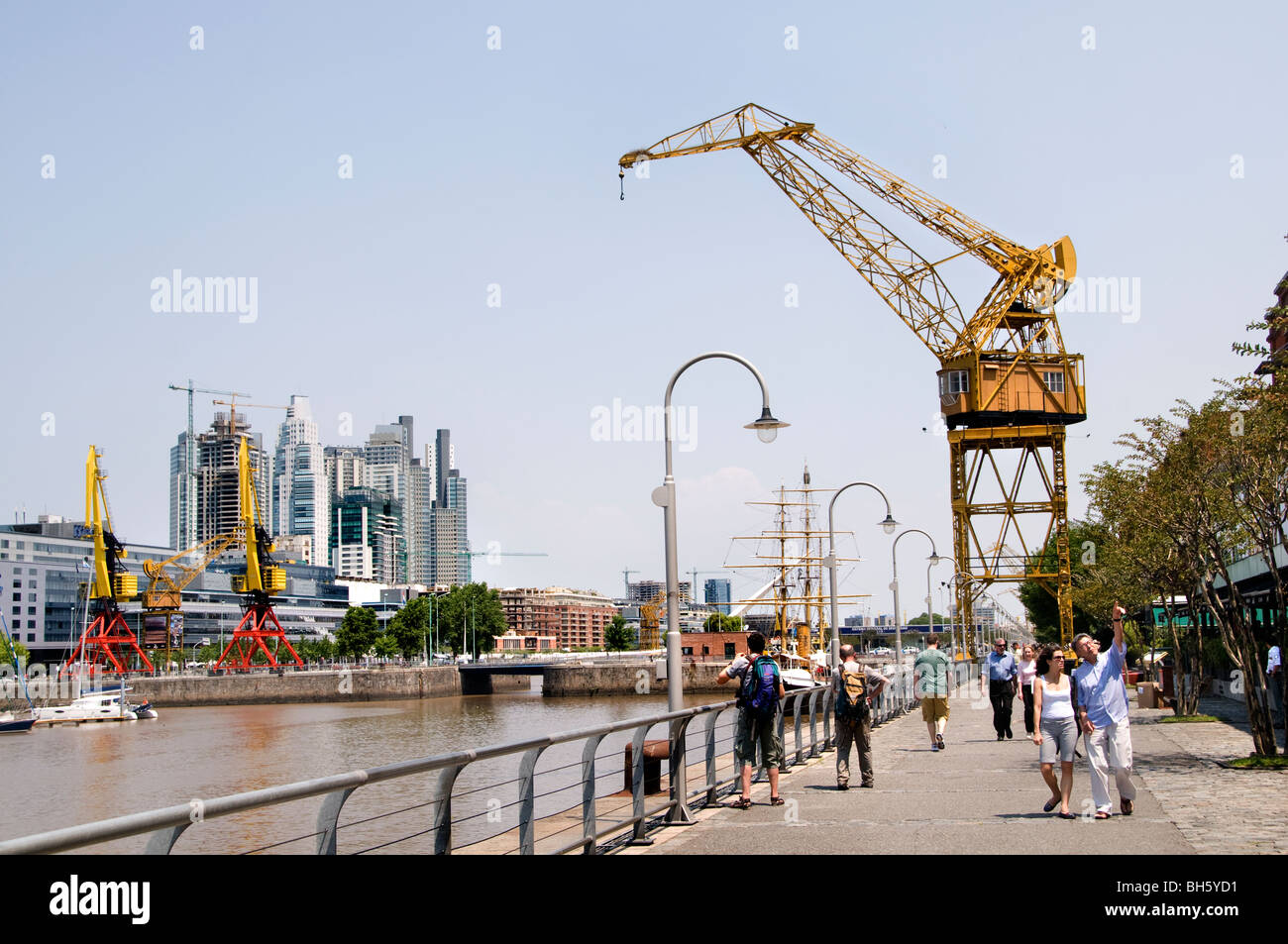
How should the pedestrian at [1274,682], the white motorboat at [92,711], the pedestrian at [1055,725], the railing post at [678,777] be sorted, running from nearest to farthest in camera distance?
1. the pedestrian at [1055,725]
2. the railing post at [678,777]
3. the pedestrian at [1274,682]
4. the white motorboat at [92,711]

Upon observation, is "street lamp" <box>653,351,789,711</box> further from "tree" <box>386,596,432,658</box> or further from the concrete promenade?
"tree" <box>386,596,432,658</box>

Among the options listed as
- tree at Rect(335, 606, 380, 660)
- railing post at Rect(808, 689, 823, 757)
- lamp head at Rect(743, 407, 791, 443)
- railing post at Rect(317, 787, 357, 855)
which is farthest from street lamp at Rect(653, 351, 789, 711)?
tree at Rect(335, 606, 380, 660)

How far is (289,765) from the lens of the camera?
5359 centimetres

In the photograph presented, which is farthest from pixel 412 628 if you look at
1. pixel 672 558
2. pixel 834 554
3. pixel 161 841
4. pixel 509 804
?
pixel 161 841

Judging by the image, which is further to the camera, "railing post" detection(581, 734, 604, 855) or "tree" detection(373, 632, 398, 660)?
"tree" detection(373, 632, 398, 660)

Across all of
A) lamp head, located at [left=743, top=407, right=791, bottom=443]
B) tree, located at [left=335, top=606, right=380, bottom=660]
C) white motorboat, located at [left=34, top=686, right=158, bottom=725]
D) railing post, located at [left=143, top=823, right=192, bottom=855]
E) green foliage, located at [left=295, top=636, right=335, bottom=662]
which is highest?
lamp head, located at [left=743, top=407, right=791, bottom=443]

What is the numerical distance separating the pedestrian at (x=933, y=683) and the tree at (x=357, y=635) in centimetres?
13918

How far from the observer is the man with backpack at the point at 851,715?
55.5ft

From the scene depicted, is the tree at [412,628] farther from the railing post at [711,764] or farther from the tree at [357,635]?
the railing post at [711,764]

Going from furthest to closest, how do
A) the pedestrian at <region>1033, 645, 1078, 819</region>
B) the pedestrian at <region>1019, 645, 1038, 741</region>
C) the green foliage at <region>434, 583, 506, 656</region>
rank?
the green foliage at <region>434, 583, 506, 656</region> < the pedestrian at <region>1019, 645, 1038, 741</region> < the pedestrian at <region>1033, 645, 1078, 819</region>

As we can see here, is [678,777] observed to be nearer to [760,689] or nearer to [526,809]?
[760,689]

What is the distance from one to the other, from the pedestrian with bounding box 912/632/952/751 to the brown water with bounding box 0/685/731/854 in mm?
5957

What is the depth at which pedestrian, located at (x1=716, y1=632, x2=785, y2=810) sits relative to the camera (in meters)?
15.0

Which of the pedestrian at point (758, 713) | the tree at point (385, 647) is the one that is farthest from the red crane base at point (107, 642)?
the pedestrian at point (758, 713)
